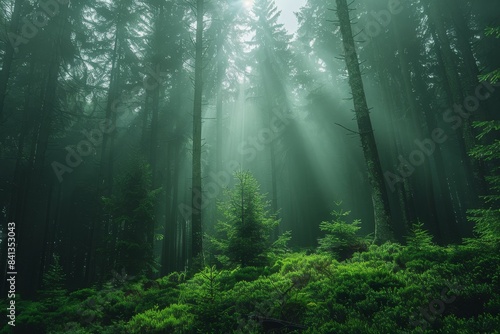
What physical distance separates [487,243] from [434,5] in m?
13.9

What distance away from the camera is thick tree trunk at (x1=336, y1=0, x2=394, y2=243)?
340 inches

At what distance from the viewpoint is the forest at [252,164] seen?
5.16m

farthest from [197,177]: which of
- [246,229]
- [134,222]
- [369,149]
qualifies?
[369,149]

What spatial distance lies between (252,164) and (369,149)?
25.4m

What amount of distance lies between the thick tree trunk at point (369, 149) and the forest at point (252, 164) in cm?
6

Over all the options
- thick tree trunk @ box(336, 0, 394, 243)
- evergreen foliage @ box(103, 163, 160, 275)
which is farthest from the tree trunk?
thick tree trunk @ box(336, 0, 394, 243)

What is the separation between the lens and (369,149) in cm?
933

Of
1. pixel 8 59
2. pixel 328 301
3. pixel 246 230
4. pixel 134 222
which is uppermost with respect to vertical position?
pixel 8 59

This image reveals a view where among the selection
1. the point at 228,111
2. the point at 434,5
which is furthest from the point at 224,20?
the point at 434,5

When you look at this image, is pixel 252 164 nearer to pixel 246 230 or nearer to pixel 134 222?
pixel 134 222

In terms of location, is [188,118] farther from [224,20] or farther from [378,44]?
[378,44]

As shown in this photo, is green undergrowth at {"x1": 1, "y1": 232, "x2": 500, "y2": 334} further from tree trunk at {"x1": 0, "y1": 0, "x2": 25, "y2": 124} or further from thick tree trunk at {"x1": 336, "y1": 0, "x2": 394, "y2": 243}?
tree trunk at {"x1": 0, "y1": 0, "x2": 25, "y2": 124}

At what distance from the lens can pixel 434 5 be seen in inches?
551

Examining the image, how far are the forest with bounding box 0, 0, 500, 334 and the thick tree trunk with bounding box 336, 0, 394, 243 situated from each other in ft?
0.21
